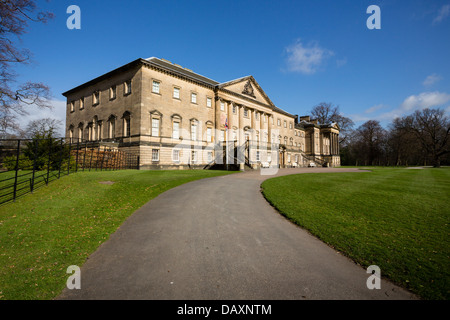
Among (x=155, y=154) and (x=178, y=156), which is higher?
(x=155, y=154)

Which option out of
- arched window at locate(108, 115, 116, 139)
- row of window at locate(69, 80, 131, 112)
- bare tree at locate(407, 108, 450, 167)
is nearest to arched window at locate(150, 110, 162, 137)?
row of window at locate(69, 80, 131, 112)

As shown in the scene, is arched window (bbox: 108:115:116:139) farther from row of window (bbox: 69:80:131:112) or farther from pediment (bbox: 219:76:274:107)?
pediment (bbox: 219:76:274:107)

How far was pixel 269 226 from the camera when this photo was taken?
261 inches

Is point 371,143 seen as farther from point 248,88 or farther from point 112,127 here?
point 112,127

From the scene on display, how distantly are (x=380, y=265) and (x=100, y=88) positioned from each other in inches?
1526

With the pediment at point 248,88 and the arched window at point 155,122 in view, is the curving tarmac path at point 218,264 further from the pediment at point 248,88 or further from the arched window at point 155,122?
the pediment at point 248,88

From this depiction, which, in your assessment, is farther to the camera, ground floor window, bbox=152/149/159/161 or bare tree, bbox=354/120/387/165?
bare tree, bbox=354/120/387/165

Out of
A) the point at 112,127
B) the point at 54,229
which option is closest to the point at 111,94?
the point at 112,127

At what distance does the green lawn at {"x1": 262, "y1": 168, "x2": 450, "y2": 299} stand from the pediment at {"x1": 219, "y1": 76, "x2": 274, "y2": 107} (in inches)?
1196

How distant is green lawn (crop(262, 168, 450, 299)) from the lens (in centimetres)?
402

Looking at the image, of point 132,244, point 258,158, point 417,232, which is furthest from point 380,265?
point 258,158

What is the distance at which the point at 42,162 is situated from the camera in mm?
16703

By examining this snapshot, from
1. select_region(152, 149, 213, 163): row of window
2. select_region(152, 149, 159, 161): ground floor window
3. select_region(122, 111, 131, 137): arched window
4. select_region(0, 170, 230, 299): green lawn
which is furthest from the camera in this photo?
select_region(122, 111, 131, 137): arched window

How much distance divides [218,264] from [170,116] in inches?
1080
